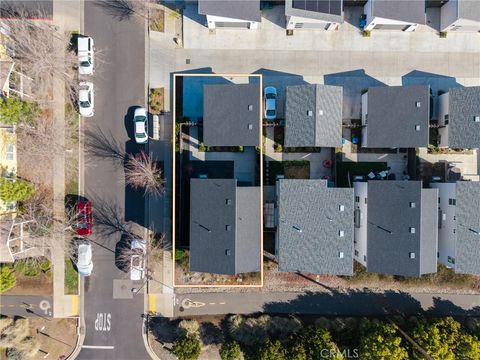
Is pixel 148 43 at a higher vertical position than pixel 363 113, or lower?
higher

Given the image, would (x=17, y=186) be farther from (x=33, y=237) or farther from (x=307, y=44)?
(x=307, y=44)

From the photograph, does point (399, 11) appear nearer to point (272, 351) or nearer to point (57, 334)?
point (272, 351)

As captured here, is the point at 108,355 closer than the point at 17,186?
No

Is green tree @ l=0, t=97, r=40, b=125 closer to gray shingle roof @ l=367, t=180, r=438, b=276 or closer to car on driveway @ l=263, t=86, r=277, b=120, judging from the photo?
car on driveway @ l=263, t=86, r=277, b=120

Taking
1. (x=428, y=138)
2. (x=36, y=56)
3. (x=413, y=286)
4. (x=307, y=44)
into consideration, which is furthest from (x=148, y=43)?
(x=413, y=286)

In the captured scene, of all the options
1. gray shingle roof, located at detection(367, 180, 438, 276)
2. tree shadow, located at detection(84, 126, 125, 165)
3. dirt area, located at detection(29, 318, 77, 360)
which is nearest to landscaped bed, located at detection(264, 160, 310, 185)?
gray shingle roof, located at detection(367, 180, 438, 276)

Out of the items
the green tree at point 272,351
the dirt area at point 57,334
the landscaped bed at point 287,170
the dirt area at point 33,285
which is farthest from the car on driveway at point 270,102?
the dirt area at point 57,334
